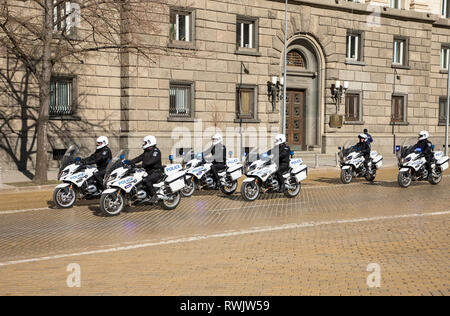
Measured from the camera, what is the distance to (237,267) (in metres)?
7.63

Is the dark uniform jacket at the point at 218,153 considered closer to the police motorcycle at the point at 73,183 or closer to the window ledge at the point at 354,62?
the police motorcycle at the point at 73,183

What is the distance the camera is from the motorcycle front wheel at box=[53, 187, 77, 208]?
43.5 feet

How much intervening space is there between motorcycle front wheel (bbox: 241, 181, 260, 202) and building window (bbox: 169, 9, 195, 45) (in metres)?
12.5

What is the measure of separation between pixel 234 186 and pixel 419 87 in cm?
2259

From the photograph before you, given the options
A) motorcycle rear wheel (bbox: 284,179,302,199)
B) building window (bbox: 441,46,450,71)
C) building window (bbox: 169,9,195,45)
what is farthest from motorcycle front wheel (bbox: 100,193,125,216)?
building window (bbox: 441,46,450,71)

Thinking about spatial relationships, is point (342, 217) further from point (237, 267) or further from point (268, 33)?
point (268, 33)

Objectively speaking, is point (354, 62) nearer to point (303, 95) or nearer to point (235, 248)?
point (303, 95)

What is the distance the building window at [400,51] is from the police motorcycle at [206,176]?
2122 cm

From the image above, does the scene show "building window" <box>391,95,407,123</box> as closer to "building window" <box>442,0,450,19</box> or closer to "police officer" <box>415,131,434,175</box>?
"building window" <box>442,0,450,19</box>

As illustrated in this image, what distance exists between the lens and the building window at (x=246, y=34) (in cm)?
2725

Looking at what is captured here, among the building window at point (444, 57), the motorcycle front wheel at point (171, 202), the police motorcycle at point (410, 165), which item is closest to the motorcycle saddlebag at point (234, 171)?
the motorcycle front wheel at point (171, 202)

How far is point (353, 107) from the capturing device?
31.6m

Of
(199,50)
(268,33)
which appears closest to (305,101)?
(268,33)
